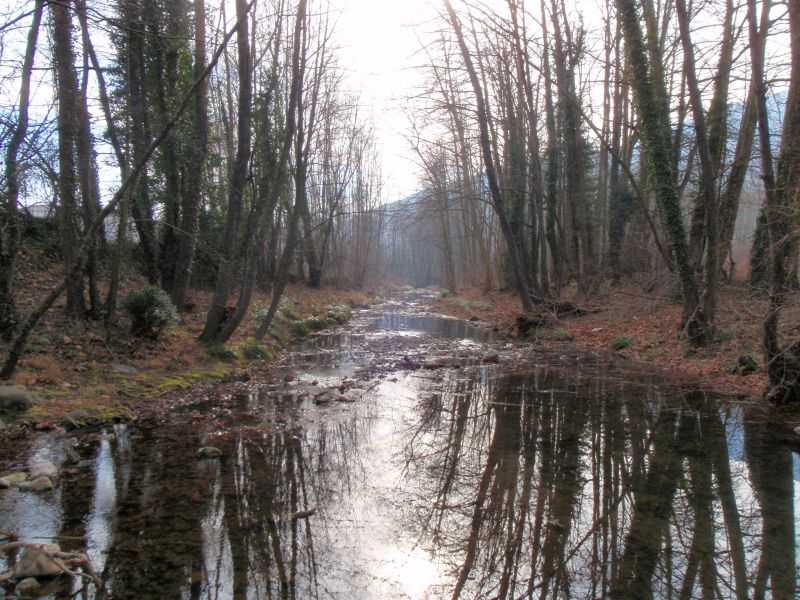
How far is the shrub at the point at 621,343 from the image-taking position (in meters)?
12.0

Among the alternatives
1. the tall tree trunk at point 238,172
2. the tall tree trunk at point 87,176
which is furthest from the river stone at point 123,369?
the tall tree trunk at point 238,172

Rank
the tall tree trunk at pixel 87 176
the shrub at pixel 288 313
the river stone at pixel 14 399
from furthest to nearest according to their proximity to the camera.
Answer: the shrub at pixel 288 313 < the tall tree trunk at pixel 87 176 < the river stone at pixel 14 399

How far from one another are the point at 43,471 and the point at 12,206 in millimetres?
5178

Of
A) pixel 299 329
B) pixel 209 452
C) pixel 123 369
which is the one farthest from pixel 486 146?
pixel 209 452

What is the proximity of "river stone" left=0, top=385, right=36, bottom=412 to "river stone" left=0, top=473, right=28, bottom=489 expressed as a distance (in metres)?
1.88

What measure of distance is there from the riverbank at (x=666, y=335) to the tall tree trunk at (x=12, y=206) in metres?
11.0

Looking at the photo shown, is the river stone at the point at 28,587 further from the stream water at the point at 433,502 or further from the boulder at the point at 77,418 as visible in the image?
the boulder at the point at 77,418

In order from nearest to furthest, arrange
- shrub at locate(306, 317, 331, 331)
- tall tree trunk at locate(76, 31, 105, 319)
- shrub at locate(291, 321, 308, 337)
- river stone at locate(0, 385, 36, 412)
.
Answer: river stone at locate(0, 385, 36, 412), tall tree trunk at locate(76, 31, 105, 319), shrub at locate(291, 321, 308, 337), shrub at locate(306, 317, 331, 331)

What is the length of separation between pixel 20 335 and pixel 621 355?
11.2 m

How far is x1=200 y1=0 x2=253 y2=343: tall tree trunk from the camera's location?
10.6 m

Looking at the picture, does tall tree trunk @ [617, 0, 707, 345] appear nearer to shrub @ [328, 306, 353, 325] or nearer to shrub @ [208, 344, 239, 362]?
shrub @ [208, 344, 239, 362]

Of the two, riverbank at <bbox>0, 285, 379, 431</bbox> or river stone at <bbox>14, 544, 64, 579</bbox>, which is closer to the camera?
river stone at <bbox>14, 544, 64, 579</bbox>

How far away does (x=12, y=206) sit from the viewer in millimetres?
7914

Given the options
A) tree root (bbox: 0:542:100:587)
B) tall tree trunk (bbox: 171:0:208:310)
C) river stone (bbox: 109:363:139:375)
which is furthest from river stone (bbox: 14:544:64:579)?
tall tree trunk (bbox: 171:0:208:310)
